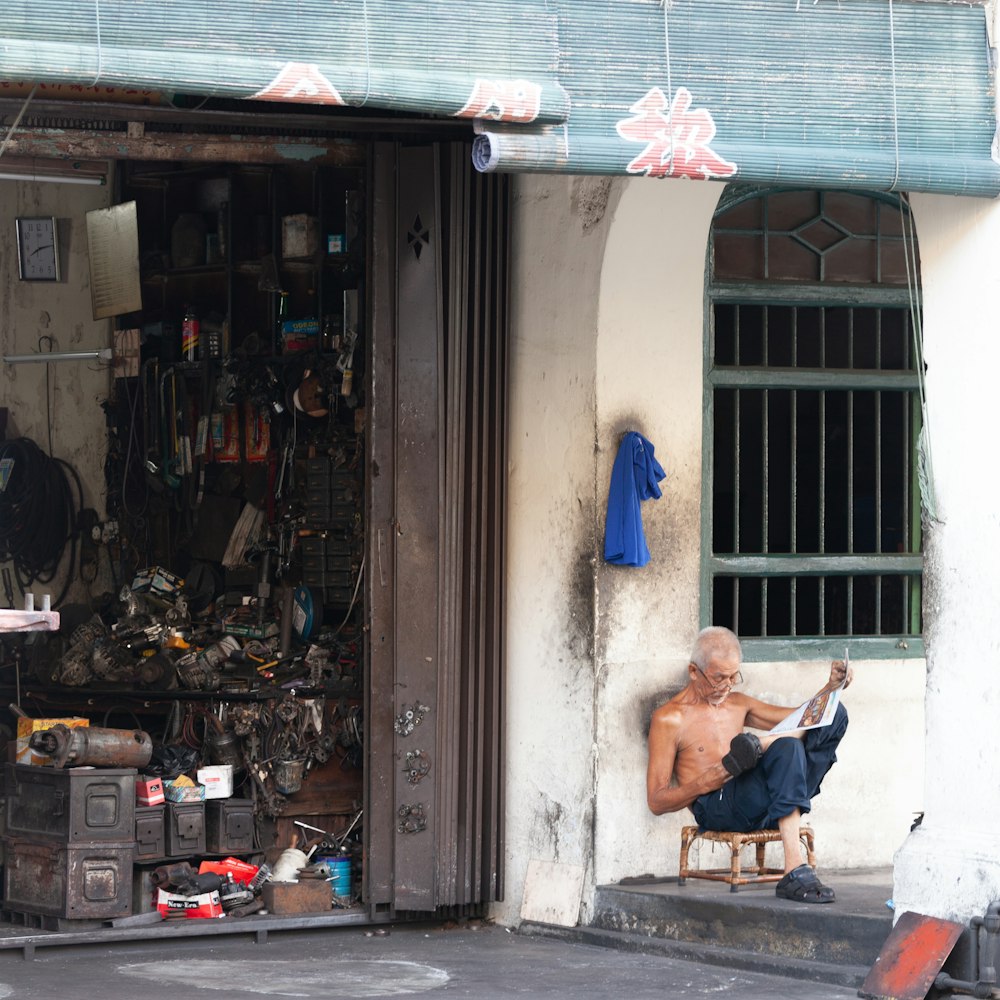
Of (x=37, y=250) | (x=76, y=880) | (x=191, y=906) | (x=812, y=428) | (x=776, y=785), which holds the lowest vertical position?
(x=191, y=906)

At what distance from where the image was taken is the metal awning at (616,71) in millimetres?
6707

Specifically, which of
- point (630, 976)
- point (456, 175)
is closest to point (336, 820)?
point (630, 976)

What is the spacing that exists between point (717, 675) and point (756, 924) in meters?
1.17

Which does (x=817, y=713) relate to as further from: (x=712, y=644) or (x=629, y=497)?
(x=629, y=497)

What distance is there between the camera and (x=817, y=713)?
835 cm

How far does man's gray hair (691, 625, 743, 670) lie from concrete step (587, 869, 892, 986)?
1098 millimetres

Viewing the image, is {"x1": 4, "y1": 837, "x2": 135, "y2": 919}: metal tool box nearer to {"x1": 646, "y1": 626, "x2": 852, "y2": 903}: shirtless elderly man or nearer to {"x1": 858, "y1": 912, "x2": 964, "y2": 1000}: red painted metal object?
{"x1": 646, "y1": 626, "x2": 852, "y2": 903}: shirtless elderly man

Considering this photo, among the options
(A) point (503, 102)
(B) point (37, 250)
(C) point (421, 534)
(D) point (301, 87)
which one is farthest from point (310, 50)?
(B) point (37, 250)

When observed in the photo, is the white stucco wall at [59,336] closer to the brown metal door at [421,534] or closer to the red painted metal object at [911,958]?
the brown metal door at [421,534]

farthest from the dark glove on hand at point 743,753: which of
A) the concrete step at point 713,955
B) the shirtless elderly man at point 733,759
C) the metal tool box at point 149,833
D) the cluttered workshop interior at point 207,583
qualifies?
the metal tool box at point 149,833

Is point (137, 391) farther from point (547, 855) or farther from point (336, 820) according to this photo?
point (547, 855)

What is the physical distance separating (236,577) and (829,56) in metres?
5.39

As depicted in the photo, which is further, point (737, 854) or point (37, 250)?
point (37, 250)

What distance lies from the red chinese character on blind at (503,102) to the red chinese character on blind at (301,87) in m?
0.51
